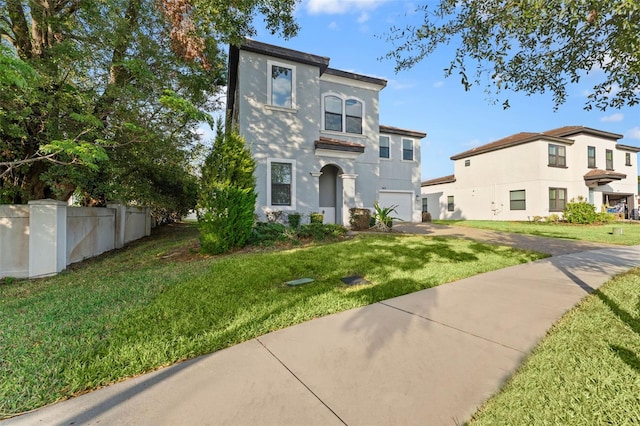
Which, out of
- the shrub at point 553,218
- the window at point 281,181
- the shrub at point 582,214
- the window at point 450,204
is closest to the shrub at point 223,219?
the window at point 281,181

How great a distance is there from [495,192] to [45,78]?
2561 centimetres

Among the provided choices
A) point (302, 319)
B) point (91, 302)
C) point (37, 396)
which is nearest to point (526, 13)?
point (302, 319)

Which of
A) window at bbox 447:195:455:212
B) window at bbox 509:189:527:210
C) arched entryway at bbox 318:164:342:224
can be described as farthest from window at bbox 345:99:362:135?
window at bbox 447:195:455:212

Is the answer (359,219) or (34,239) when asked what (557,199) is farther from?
(34,239)

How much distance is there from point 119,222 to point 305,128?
26.5 ft

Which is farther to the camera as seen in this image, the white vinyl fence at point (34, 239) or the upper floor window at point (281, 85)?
the upper floor window at point (281, 85)

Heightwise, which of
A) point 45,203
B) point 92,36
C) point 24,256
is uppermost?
point 92,36

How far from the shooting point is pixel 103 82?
8406mm

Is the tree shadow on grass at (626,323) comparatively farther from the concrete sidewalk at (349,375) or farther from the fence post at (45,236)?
the fence post at (45,236)

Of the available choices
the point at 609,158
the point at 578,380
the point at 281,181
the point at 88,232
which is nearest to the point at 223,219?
the point at 281,181

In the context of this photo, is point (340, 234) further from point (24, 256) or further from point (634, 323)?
point (24, 256)

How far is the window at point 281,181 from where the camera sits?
10.9m

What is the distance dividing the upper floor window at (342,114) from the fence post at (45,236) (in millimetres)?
9604

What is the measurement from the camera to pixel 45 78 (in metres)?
6.17
